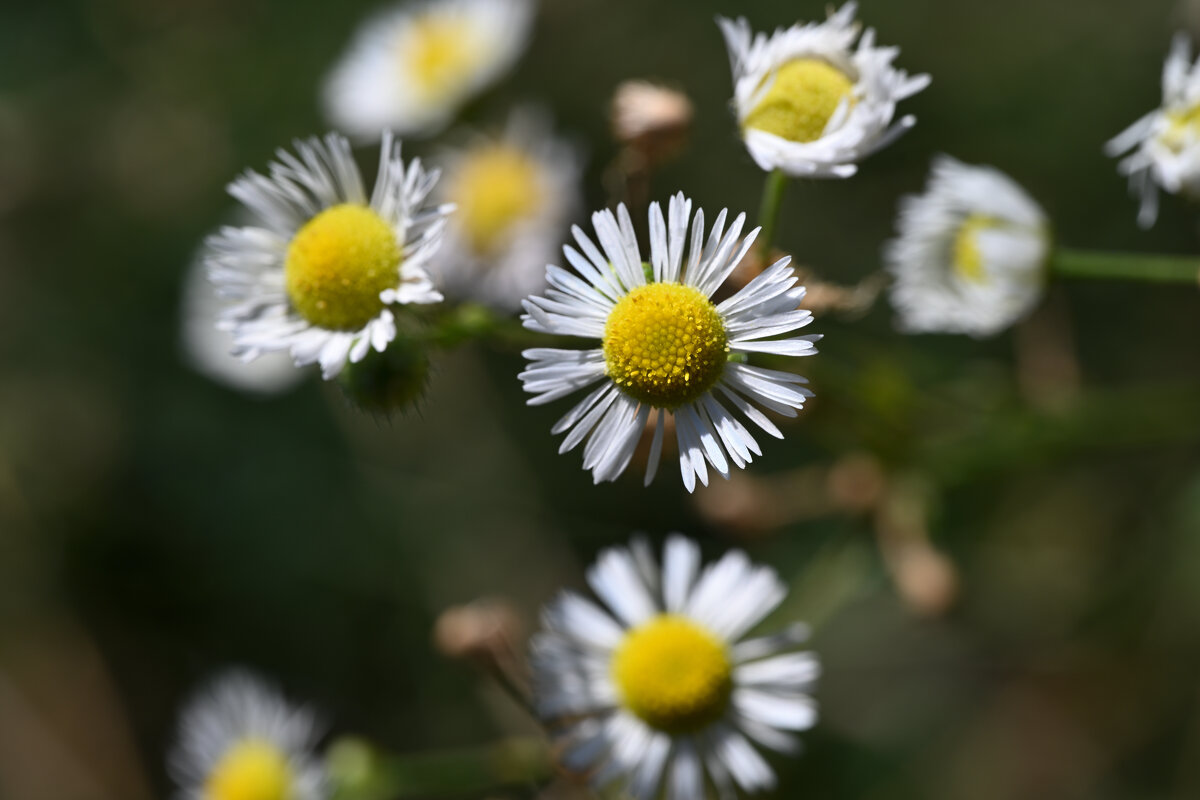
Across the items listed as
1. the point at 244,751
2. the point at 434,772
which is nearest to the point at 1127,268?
the point at 434,772

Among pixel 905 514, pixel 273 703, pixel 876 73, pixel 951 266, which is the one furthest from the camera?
pixel 273 703

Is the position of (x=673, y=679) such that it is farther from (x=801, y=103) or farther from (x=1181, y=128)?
(x=1181, y=128)

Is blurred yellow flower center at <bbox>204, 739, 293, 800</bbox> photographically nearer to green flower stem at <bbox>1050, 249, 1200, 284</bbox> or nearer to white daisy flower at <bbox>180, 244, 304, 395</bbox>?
white daisy flower at <bbox>180, 244, 304, 395</bbox>

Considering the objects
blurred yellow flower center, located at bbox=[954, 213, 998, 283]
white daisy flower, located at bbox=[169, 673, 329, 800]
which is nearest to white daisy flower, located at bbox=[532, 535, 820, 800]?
blurred yellow flower center, located at bbox=[954, 213, 998, 283]

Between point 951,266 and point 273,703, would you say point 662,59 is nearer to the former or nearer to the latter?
point 951,266

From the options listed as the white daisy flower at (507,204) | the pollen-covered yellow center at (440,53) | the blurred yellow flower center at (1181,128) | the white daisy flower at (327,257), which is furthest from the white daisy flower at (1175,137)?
the pollen-covered yellow center at (440,53)

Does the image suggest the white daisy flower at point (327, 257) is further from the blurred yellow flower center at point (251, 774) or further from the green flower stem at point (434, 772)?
the blurred yellow flower center at point (251, 774)

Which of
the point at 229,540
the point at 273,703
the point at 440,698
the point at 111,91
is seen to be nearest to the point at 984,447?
the point at 273,703
